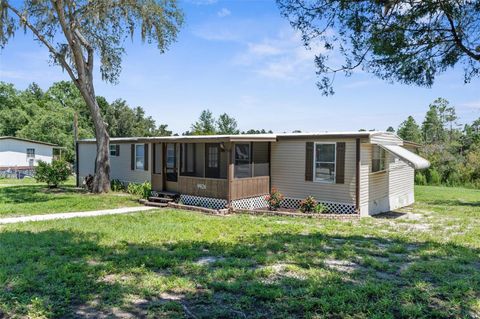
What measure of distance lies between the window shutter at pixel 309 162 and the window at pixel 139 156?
8.62 meters

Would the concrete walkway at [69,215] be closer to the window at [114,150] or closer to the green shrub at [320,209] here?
the green shrub at [320,209]

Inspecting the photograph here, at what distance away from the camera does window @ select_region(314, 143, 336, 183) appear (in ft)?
40.6

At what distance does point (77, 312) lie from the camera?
378 centimetres

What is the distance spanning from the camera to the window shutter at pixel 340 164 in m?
12.1

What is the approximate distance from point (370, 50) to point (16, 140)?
101 ft

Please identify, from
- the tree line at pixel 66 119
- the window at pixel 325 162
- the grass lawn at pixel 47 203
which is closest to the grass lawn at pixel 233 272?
the grass lawn at pixel 47 203

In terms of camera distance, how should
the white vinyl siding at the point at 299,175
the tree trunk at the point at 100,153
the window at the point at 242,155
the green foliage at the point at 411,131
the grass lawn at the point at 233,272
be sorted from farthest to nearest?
the green foliage at the point at 411,131 → the tree trunk at the point at 100,153 → the window at the point at 242,155 → the white vinyl siding at the point at 299,175 → the grass lawn at the point at 233,272

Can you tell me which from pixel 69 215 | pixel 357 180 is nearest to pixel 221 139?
pixel 357 180

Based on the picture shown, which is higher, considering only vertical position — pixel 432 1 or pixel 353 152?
pixel 432 1

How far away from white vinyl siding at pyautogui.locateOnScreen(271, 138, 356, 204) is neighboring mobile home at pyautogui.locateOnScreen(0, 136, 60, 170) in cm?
2333

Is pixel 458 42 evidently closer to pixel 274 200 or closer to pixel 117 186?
pixel 274 200

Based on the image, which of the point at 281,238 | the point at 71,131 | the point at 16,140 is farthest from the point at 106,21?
the point at 71,131

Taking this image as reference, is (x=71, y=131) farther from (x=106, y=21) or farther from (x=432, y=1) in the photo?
(x=432, y=1)

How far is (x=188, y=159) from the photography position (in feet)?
54.5
